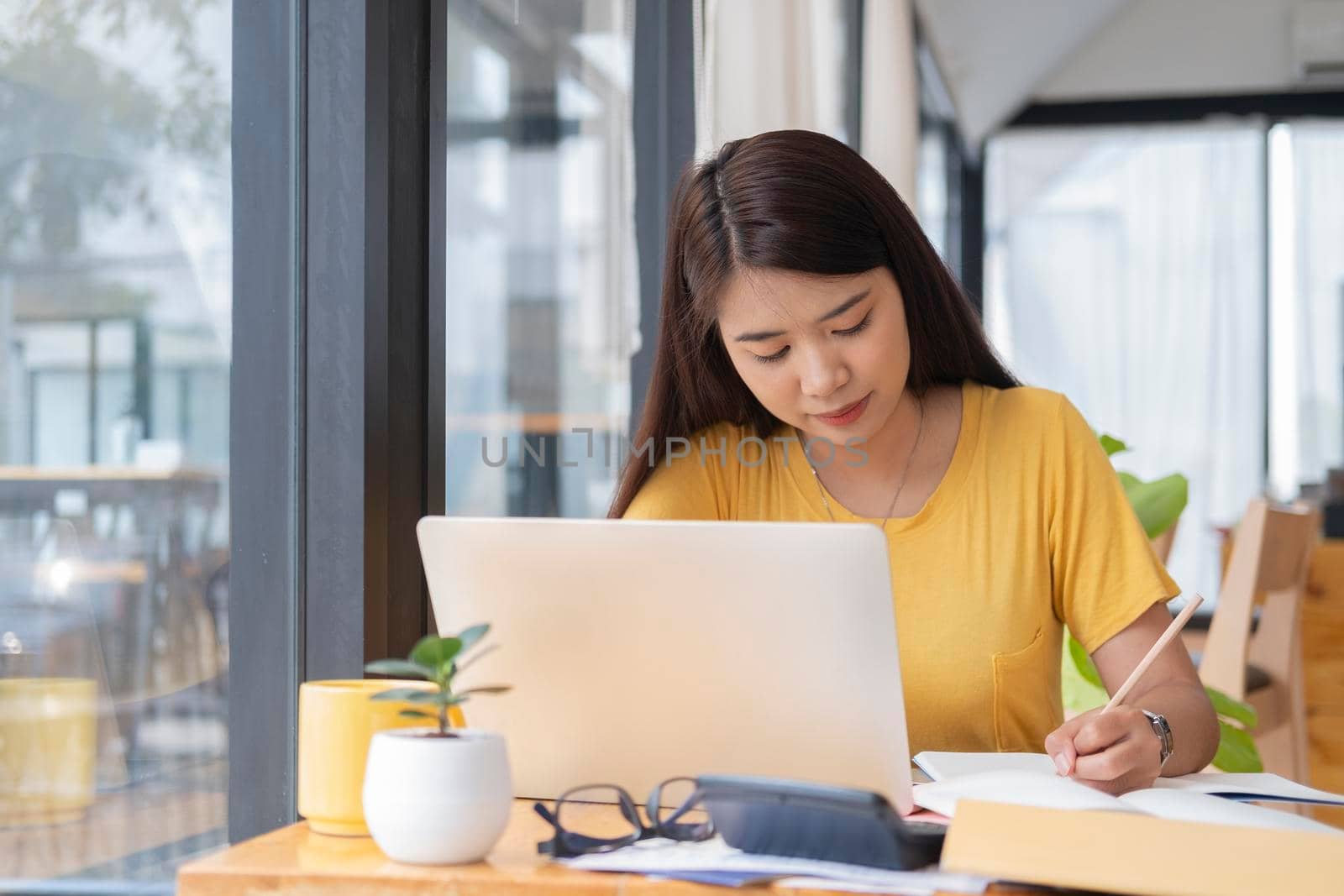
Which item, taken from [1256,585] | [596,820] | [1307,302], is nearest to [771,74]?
[1256,585]

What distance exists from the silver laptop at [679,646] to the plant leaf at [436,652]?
94 mm

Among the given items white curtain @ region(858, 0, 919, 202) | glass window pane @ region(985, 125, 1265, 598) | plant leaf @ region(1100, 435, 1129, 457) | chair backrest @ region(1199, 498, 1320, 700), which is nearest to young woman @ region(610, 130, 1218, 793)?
plant leaf @ region(1100, 435, 1129, 457)

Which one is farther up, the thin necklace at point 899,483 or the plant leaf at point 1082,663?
the thin necklace at point 899,483

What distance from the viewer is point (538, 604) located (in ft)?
2.85

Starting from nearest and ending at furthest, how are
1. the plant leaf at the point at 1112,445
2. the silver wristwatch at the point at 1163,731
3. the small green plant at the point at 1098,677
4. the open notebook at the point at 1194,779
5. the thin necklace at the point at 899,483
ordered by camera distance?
the open notebook at the point at 1194,779 → the silver wristwatch at the point at 1163,731 → the thin necklace at the point at 899,483 → the small green plant at the point at 1098,677 → the plant leaf at the point at 1112,445

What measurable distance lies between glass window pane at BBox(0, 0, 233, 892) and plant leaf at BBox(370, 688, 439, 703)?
0.23 m

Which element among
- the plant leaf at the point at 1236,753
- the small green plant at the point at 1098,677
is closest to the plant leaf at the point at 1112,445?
the small green plant at the point at 1098,677

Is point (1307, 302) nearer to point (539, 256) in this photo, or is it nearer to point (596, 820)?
point (539, 256)

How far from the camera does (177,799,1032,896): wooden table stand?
28.0 inches

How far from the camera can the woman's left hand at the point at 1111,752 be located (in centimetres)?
94

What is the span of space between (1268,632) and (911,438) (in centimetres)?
208

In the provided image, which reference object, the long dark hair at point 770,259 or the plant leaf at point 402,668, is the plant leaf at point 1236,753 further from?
the plant leaf at point 402,668

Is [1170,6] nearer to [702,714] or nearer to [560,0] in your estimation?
[560,0]

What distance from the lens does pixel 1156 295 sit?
6.14 metres
